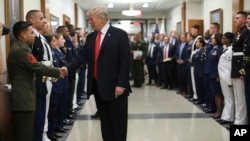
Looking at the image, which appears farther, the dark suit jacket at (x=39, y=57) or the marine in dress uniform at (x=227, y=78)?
the marine in dress uniform at (x=227, y=78)

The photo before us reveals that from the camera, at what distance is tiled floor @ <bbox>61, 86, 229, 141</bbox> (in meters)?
4.54

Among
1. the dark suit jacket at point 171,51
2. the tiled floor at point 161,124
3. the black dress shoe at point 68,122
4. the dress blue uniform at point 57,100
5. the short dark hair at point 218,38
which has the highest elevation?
the short dark hair at point 218,38

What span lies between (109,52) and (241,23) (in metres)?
2.55

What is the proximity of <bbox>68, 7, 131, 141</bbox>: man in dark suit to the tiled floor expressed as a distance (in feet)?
4.48

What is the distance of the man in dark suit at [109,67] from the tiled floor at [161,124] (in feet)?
4.48

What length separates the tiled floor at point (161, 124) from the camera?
14.9ft

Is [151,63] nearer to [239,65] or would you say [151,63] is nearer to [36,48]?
[239,65]

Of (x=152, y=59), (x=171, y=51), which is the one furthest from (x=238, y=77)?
(x=152, y=59)

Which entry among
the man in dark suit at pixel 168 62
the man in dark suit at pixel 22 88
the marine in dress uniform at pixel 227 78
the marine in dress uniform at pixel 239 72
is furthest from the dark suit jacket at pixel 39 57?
the man in dark suit at pixel 168 62

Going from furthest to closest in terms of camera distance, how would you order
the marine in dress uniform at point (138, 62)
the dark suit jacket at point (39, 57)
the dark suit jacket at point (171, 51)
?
the marine in dress uniform at point (138, 62)
the dark suit jacket at point (171, 51)
the dark suit jacket at point (39, 57)

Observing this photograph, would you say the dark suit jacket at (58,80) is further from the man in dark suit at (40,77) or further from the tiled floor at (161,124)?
the tiled floor at (161,124)

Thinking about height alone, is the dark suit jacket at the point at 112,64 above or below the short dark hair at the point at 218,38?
below

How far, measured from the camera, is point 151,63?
10.7 m

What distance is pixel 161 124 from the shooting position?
525 centimetres
